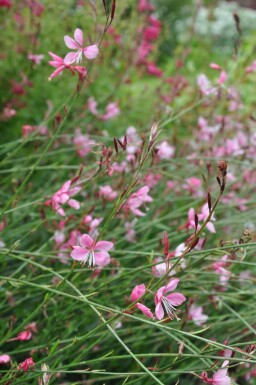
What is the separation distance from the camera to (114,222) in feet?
7.97

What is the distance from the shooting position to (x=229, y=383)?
4.10ft

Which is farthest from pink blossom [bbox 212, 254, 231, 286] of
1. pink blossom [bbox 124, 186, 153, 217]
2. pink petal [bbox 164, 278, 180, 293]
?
pink petal [bbox 164, 278, 180, 293]

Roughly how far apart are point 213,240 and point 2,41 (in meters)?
1.66

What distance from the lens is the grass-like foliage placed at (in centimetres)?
135

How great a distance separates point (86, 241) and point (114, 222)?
1098 millimetres

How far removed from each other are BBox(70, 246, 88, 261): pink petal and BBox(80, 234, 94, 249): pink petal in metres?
0.01

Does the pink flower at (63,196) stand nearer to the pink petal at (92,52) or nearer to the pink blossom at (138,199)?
the pink blossom at (138,199)

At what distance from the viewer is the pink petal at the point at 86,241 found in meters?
1.32

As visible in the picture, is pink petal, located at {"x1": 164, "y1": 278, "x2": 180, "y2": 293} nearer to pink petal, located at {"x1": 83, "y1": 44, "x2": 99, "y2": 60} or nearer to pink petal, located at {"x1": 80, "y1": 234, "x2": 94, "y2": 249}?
pink petal, located at {"x1": 80, "y1": 234, "x2": 94, "y2": 249}

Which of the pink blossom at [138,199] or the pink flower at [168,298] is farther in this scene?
the pink blossom at [138,199]

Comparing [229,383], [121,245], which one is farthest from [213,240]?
[229,383]

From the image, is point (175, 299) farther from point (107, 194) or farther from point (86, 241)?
point (107, 194)

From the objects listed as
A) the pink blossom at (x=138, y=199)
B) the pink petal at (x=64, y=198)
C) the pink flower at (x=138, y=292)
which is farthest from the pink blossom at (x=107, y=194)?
the pink flower at (x=138, y=292)

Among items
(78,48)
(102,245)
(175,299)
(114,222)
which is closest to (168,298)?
(175,299)
